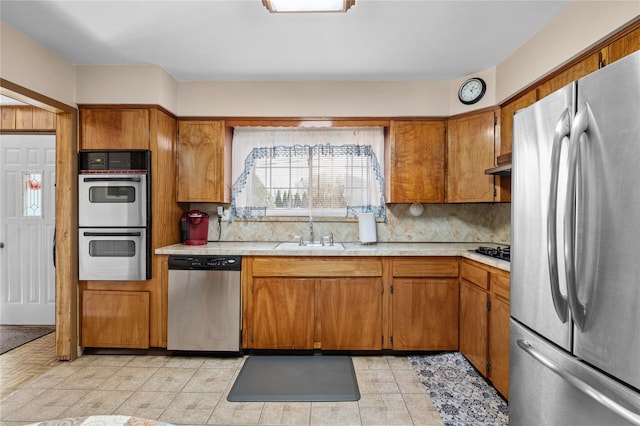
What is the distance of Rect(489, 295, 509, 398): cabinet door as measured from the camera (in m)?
2.21

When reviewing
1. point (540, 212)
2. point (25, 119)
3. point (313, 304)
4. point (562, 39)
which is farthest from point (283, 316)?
point (25, 119)

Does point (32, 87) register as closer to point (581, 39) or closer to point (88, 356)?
point (88, 356)

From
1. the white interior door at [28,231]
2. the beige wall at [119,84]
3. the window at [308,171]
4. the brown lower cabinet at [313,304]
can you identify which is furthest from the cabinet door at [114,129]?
the brown lower cabinet at [313,304]

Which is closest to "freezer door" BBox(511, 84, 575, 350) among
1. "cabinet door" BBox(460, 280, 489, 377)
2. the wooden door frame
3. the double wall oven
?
"cabinet door" BBox(460, 280, 489, 377)

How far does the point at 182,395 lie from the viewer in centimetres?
239

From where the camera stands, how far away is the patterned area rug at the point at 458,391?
7.00 ft

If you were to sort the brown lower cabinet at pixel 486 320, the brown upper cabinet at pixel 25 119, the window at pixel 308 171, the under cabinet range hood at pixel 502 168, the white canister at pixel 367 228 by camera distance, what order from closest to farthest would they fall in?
the brown lower cabinet at pixel 486 320 < the under cabinet range hood at pixel 502 168 < the white canister at pixel 367 228 < the window at pixel 308 171 < the brown upper cabinet at pixel 25 119

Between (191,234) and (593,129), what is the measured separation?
302 cm

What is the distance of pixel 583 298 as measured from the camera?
1.03 metres

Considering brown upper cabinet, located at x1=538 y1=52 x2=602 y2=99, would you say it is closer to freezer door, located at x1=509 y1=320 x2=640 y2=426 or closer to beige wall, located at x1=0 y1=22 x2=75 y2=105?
freezer door, located at x1=509 y1=320 x2=640 y2=426

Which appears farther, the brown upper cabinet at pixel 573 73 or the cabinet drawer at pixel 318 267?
the cabinet drawer at pixel 318 267

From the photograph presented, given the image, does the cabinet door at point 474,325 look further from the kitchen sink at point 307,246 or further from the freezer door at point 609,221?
the freezer door at point 609,221

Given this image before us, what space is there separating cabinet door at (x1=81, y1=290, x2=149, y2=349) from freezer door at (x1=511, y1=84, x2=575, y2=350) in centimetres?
276

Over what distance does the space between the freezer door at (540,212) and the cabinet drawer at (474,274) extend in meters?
1.06
